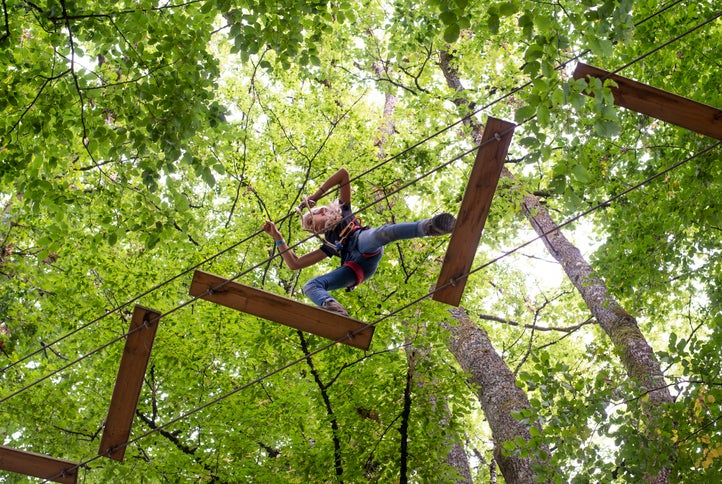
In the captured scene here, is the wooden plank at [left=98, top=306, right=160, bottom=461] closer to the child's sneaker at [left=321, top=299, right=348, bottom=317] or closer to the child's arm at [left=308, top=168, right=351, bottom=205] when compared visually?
the child's sneaker at [left=321, top=299, right=348, bottom=317]

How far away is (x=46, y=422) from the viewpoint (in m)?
7.69

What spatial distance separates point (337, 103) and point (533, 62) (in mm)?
7762

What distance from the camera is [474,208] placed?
12.4ft

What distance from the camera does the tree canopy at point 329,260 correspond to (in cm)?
553

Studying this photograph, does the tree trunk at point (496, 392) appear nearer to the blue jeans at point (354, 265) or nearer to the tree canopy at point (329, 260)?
the tree canopy at point (329, 260)

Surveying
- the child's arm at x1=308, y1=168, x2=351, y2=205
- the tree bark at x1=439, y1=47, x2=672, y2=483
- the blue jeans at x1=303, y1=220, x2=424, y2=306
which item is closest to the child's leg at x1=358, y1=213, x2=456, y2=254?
the blue jeans at x1=303, y1=220, x2=424, y2=306

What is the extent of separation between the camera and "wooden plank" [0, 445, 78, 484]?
4570 millimetres

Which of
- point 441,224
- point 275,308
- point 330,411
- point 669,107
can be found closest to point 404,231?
point 441,224

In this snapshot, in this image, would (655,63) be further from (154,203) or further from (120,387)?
(120,387)

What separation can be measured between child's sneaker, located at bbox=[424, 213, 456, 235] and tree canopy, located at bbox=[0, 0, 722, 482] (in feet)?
2.13

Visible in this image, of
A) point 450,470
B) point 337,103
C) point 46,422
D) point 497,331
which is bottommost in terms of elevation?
point 450,470

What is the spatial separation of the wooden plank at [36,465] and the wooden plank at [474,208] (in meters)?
2.86

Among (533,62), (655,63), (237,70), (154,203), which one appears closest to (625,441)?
(533,62)

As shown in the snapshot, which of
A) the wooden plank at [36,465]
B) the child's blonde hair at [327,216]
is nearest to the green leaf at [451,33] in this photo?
the child's blonde hair at [327,216]
